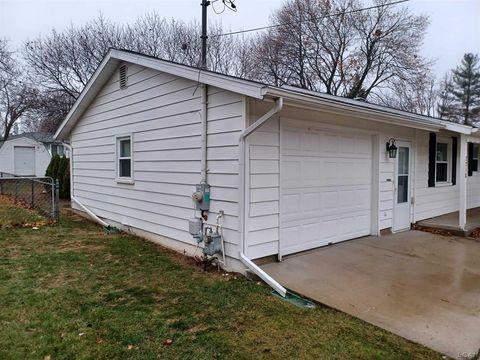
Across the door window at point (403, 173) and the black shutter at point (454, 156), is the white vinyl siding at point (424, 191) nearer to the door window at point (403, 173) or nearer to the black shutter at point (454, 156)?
the door window at point (403, 173)

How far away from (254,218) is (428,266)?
2.70m

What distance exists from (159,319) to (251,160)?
2.29 metres

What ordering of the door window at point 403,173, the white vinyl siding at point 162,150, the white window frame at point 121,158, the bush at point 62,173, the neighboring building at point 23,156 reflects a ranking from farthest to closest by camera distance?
the neighboring building at point 23,156 → the bush at point 62,173 → the door window at point 403,173 → the white window frame at point 121,158 → the white vinyl siding at point 162,150

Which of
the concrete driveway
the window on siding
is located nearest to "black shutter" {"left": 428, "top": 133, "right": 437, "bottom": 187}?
the concrete driveway

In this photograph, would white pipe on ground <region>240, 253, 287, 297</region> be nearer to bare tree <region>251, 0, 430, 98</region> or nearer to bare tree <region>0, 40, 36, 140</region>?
bare tree <region>251, 0, 430, 98</region>

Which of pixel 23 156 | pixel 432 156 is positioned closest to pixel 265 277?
pixel 432 156

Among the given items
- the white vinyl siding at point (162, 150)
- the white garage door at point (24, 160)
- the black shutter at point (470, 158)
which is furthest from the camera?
the white garage door at point (24, 160)

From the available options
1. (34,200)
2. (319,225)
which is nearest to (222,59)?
(34,200)

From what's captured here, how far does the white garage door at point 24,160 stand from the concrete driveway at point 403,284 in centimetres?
2535

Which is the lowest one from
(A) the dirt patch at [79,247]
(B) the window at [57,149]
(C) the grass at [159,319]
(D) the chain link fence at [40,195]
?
(C) the grass at [159,319]

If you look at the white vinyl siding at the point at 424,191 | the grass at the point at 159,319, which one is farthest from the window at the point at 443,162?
the grass at the point at 159,319

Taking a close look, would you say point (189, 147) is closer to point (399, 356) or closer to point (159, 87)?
point (159, 87)

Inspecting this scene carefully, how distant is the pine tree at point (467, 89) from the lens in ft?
97.3

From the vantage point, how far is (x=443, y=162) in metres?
9.09
